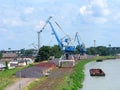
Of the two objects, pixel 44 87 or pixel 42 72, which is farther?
pixel 42 72

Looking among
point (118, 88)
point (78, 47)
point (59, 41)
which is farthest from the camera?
point (78, 47)

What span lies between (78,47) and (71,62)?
7415 centimetres

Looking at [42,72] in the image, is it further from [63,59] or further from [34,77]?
[63,59]

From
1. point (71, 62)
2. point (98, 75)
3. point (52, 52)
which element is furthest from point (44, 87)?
point (52, 52)

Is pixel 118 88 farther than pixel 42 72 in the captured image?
No

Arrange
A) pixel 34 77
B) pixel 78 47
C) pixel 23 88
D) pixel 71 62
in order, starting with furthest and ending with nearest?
pixel 78 47, pixel 71 62, pixel 34 77, pixel 23 88

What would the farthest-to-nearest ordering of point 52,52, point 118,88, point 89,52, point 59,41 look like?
point 89,52
point 52,52
point 59,41
point 118,88

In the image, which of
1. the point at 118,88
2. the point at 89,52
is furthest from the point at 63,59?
the point at 89,52

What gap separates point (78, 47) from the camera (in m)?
163

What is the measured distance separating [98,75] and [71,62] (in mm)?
24657

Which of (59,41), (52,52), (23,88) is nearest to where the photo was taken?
(23,88)

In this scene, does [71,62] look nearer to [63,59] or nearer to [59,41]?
[63,59]

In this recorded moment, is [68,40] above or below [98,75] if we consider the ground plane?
above

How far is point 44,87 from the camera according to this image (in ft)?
137
